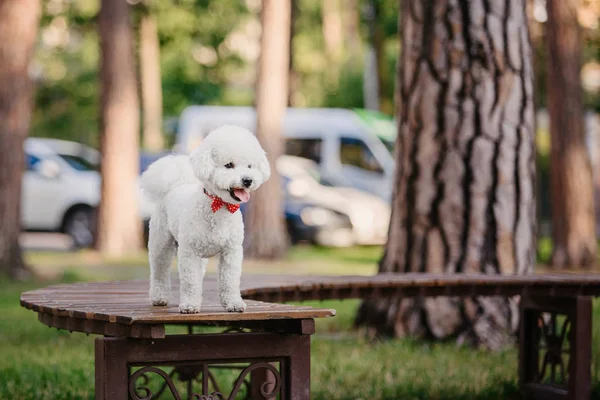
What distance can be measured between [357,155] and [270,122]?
252 inches

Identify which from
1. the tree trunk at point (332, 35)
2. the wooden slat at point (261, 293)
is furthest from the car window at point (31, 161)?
the tree trunk at point (332, 35)

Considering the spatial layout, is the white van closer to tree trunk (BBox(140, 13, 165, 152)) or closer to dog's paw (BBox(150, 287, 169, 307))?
tree trunk (BBox(140, 13, 165, 152))

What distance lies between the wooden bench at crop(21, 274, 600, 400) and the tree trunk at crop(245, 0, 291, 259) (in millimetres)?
9555

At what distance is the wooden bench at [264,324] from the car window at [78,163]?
13437mm

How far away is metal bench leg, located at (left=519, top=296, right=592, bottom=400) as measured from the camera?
19.4 ft

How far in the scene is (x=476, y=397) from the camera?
619cm

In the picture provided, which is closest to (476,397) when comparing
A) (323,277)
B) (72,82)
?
(323,277)

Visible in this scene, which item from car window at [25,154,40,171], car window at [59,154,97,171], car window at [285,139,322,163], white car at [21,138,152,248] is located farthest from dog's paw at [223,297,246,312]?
car window at [285,139,322,163]

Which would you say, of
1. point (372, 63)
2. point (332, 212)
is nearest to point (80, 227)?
point (332, 212)

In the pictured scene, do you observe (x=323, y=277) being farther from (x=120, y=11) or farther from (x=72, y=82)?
(x=72, y=82)

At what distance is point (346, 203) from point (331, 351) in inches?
489

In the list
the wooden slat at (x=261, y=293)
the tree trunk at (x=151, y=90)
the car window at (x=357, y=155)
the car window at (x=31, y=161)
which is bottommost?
the wooden slat at (x=261, y=293)

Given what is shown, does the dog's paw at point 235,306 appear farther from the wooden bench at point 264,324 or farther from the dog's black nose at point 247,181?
the dog's black nose at point 247,181

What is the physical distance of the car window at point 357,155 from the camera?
72.6 feet
